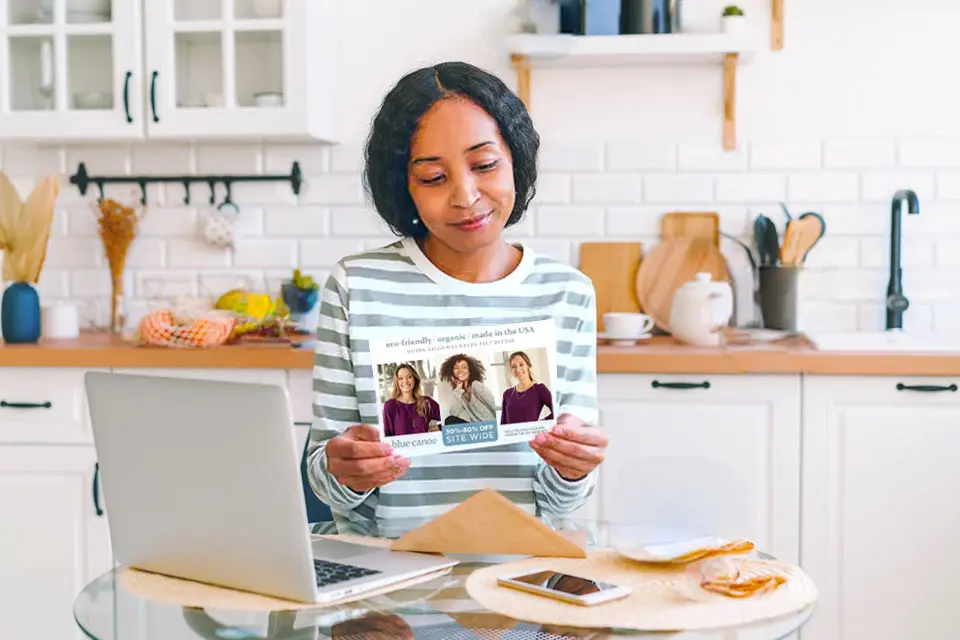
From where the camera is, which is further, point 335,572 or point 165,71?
point 165,71

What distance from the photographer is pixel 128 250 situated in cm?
370

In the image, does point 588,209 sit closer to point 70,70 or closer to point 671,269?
point 671,269

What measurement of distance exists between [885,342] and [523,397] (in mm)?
1949

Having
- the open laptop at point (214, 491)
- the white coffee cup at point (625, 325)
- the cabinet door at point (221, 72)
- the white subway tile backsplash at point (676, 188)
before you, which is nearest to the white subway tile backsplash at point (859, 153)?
the white subway tile backsplash at point (676, 188)

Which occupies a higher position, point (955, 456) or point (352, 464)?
point (352, 464)

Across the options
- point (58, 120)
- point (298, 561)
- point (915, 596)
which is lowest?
point (915, 596)

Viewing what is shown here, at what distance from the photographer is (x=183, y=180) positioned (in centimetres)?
366

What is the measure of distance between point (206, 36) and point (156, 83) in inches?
7.8

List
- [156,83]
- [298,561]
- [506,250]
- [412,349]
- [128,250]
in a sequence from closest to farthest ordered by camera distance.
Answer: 1. [298,561]
2. [412,349]
3. [506,250]
4. [156,83]
5. [128,250]

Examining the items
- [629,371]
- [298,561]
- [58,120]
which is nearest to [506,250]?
[298,561]

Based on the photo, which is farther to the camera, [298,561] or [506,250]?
[506,250]

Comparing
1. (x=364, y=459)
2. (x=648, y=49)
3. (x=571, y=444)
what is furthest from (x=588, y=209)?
(x=364, y=459)

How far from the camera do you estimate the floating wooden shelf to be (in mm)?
3277

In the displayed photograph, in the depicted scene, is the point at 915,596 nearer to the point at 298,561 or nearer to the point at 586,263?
the point at 586,263
